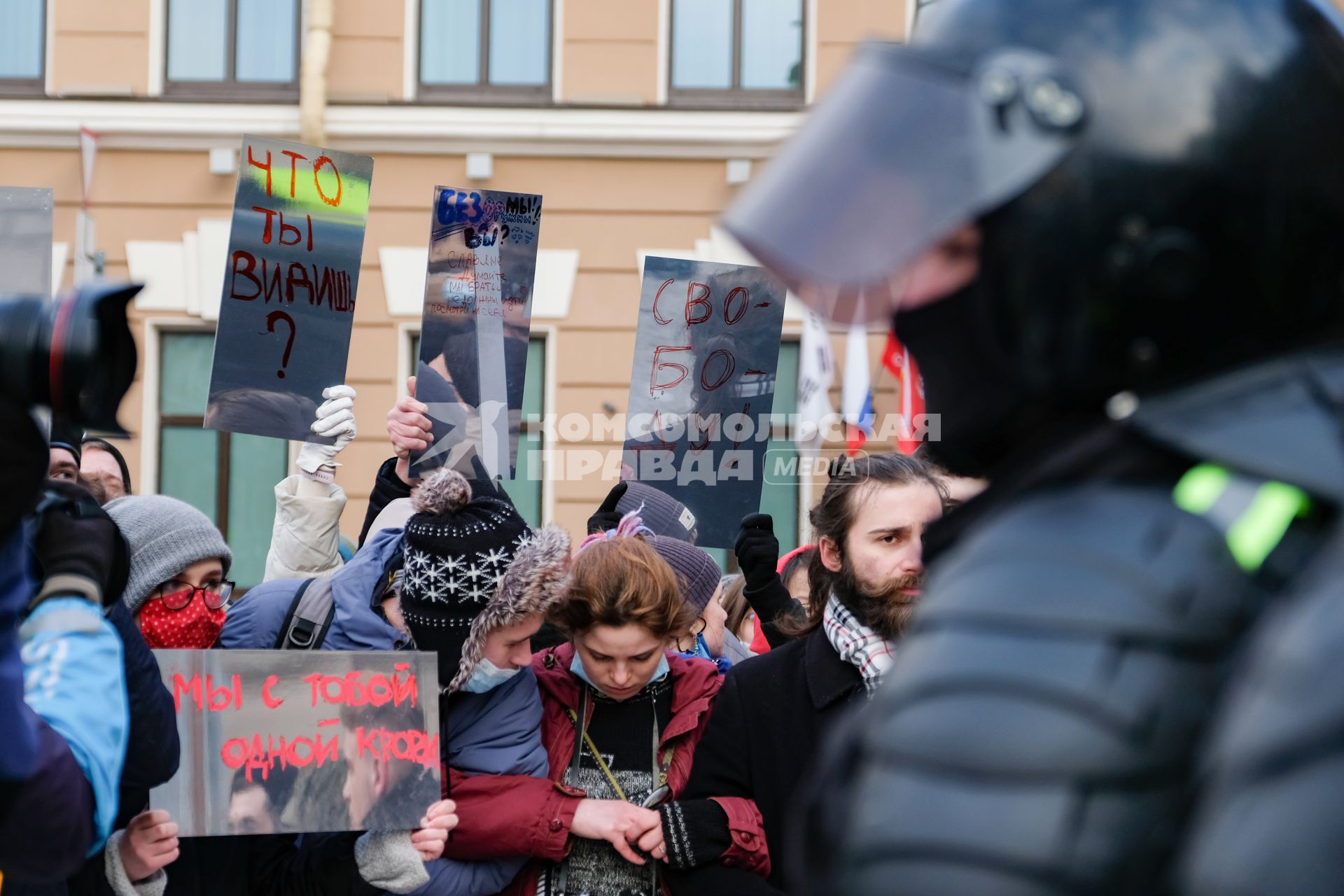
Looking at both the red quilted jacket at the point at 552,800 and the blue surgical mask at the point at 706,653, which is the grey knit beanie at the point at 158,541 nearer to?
the red quilted jacket at the point at 552,800

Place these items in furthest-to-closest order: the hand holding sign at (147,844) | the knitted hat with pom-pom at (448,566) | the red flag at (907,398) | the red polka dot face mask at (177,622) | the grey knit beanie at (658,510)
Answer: the red flag at (907,398)
the grey knit beanie at (658,510)
the red polka dot face mask at (177,622)
the knitted hat with pom-pom at (448,566)
the hand holding sign at (147,844)

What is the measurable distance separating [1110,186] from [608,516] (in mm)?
3080

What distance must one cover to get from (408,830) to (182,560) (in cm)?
72

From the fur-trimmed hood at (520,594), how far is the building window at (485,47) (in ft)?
23.8

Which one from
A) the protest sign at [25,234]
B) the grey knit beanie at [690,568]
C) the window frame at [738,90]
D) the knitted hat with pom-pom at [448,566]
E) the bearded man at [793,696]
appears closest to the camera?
the bearded man at [793,696]

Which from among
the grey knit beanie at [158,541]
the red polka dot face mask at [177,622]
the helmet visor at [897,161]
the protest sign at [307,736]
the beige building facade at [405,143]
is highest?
the beige building facade at [405,143]

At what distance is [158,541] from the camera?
9.37 ft

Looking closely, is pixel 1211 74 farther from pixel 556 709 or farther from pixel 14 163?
pixel 14 163

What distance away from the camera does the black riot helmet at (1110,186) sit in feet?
2.57

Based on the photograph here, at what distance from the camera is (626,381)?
355 inches

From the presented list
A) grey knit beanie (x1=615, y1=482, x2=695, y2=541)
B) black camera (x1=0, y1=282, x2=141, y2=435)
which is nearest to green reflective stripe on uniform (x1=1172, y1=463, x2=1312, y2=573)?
black camera (x1=0, y1=282, x2=141, y2=435)

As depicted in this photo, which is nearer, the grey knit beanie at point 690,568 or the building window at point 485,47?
the grey knit beanie at point 690,568

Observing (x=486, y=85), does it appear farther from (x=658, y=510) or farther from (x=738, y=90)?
(x=658, y=510)

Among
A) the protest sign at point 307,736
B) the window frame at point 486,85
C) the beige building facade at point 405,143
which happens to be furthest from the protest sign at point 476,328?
the window frame at point 486,85
